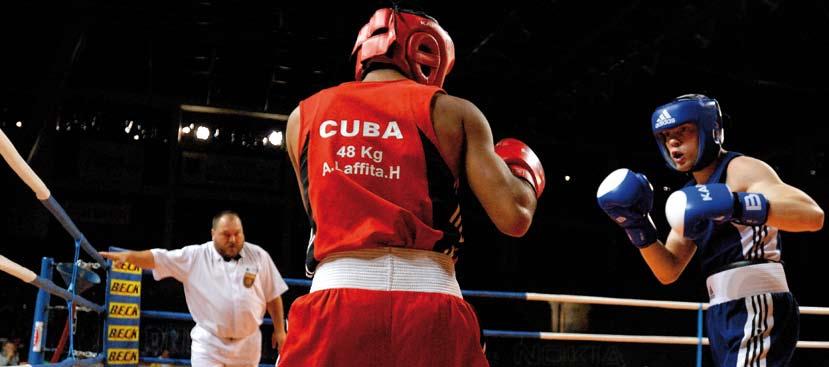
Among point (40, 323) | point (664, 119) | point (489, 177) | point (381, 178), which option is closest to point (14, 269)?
point (40, 323)

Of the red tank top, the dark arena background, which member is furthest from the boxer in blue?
the dark arena background

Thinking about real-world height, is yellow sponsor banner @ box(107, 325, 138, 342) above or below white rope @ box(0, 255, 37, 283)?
below

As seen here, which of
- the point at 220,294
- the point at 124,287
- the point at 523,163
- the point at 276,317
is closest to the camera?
the point at 523,163

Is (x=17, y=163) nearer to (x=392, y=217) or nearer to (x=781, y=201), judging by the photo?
(x=392, y=217)

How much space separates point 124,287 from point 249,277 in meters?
0.58

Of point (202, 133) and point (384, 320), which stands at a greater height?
point (202, 133)

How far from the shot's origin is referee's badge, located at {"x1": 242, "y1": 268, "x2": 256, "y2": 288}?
377cm

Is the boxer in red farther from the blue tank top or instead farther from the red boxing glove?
the blue tank top

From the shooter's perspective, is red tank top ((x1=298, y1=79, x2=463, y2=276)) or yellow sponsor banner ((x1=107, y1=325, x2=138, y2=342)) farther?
yellow sponsor banner ((x1=107, y1=325, x2=138, y2=342))

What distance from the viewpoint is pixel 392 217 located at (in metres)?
1.22

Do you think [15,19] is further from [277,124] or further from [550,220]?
[550,220]

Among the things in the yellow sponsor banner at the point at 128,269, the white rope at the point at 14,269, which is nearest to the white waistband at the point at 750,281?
the white rope at the point at 14,269

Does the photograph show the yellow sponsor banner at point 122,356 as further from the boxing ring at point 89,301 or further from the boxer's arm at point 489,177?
the boxer's arm at point 489,177

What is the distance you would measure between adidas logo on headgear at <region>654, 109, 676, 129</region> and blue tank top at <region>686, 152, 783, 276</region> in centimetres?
18
